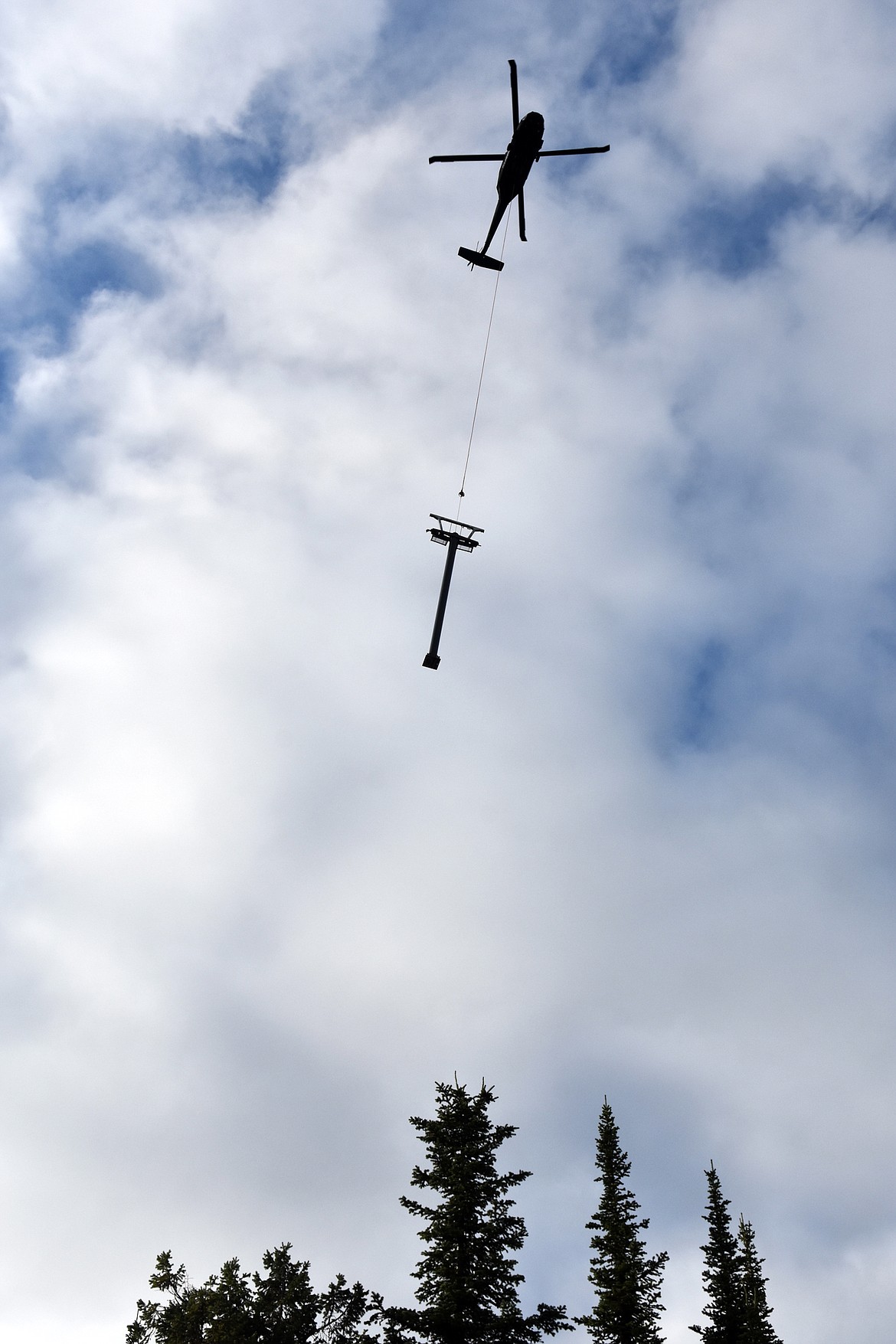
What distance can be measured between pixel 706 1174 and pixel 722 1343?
6.67m

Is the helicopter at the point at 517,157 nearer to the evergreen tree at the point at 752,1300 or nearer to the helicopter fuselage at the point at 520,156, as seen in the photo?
the helicopter fuselage at the point at 520,156

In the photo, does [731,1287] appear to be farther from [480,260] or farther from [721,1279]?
[480,260]

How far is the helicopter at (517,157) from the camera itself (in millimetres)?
24141

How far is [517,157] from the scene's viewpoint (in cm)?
2450

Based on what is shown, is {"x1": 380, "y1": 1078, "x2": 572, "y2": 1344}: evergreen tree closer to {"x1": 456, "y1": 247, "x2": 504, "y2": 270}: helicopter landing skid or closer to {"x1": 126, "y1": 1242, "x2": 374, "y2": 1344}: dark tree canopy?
{"x1": 126, "y1": 1242, "x2": 374, "y2": 1344}: dark tree canopy

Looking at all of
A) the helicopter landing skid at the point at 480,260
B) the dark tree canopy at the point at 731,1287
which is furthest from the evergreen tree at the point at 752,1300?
the helicopter landing skid at the point at 480,260

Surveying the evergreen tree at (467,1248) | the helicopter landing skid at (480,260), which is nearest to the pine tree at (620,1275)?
the evergreen tree at (467,1248)

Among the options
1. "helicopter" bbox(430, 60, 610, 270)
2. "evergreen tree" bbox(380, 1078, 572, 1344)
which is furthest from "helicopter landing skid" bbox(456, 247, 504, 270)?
"evergreen tree" bbox(380, 1078, 572, 1344)

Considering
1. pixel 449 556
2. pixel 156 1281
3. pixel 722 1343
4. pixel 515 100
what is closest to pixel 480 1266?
pixel 156 1281

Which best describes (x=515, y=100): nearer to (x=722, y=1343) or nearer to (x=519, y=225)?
(x=519, y=225)

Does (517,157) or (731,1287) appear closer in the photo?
(517,157)

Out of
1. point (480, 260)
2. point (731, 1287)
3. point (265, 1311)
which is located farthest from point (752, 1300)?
point (480, 260)

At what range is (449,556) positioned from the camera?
2542 centimetres

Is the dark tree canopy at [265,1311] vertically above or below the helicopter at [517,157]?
below
